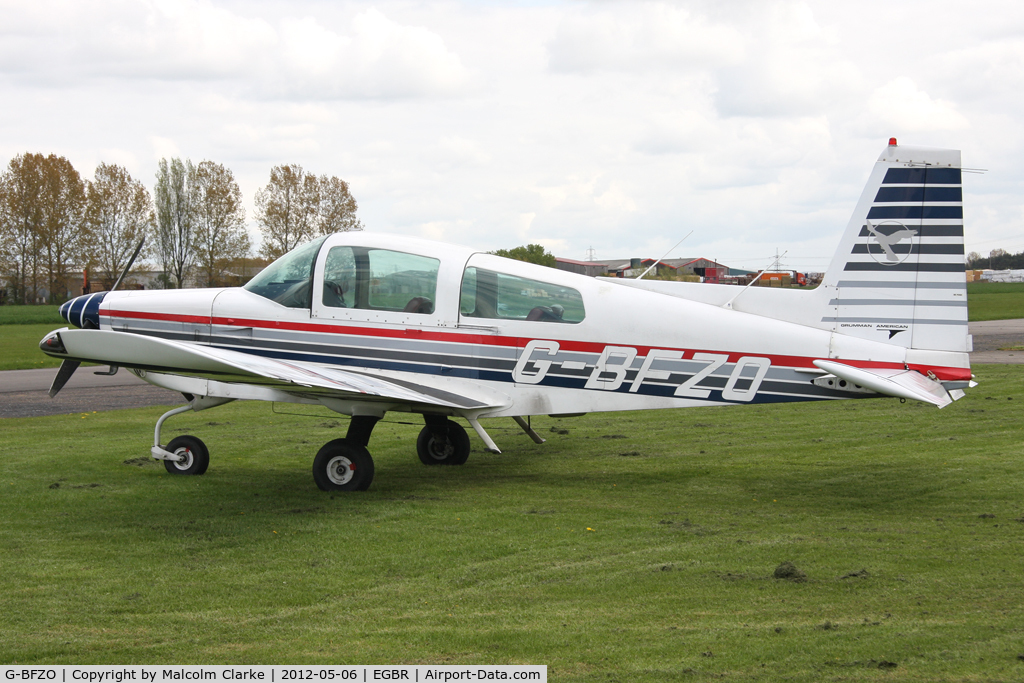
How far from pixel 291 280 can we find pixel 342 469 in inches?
76.1

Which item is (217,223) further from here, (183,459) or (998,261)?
(998,261)

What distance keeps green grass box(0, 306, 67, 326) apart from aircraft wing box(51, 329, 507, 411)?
4180 centimetres

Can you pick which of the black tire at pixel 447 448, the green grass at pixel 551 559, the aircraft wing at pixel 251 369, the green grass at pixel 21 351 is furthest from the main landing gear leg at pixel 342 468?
the green grass at pixel 21 351

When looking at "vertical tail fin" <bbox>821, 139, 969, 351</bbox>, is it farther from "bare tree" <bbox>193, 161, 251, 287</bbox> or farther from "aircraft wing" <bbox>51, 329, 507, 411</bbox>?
"bare tree" <bbox>193, 161, 251, 287</bbox>

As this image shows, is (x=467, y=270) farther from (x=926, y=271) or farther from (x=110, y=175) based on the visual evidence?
(x=110, y=175)

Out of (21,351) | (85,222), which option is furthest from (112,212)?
(21,351)

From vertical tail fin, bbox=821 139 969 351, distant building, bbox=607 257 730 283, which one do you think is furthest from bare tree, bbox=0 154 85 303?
vertical tail fin, bbox=821 139 969 351

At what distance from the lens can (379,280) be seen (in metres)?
8.20

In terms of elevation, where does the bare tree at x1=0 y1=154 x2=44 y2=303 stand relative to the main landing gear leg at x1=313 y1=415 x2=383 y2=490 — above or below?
above

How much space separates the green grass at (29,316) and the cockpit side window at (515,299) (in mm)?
42237

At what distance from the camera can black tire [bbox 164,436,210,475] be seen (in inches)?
333

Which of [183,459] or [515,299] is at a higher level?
[515,299]

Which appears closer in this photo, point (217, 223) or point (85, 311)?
point (85, 311)

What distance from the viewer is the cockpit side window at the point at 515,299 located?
8023 millimetres
